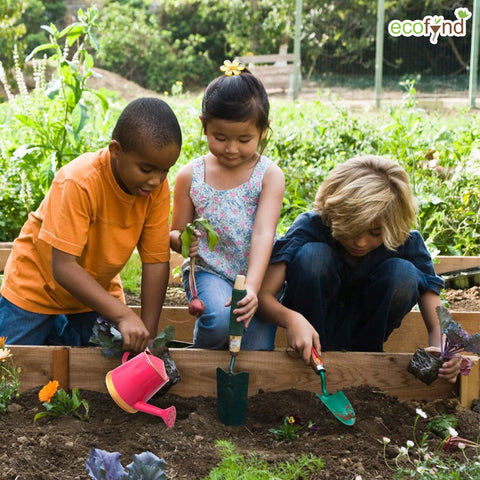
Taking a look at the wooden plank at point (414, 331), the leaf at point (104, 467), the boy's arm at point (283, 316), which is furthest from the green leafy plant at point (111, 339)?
the wooden plank at point (414, 331)

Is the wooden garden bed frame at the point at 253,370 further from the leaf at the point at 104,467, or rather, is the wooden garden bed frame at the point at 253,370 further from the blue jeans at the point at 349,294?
the leaf at the point at 104,467

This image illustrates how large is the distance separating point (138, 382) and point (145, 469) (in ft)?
1.87

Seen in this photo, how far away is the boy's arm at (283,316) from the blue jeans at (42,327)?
704 mm

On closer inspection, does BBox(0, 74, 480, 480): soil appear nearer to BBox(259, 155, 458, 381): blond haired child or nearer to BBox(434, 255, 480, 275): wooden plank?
BBox(259, 155, 458, 381): blond haired child

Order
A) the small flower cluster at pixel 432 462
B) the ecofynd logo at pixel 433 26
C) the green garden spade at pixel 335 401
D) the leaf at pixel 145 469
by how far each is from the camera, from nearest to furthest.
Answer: the leaf at pixel 145 469, the small flower cluster at pixel 432 462, the green garden spade at pixel 335 401, the ecofynd logo at pixel 433 26

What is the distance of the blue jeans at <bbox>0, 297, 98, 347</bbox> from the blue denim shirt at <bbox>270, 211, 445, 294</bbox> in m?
0.79

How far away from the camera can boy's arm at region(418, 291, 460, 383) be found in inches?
89.7

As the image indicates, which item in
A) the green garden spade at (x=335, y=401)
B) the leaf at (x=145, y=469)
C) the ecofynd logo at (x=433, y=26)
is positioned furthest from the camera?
the ecofynd logo at (x=433, y=26)

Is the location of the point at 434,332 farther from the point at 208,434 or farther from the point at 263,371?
the point at 208,434

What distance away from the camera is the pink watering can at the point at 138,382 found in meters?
2.08

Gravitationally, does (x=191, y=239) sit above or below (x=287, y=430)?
above

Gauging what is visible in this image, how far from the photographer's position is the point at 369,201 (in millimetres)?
2424

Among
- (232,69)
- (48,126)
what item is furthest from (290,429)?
(48,126)

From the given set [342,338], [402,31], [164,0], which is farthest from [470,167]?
[164,0]
